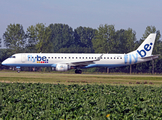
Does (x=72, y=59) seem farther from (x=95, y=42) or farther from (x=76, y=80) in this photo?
(x=95, y=42)

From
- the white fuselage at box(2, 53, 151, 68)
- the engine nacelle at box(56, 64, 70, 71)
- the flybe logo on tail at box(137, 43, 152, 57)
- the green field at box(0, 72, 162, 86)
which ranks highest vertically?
the flybe logo on tail at box(137, 43, 152, 57)

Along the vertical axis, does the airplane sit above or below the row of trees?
below

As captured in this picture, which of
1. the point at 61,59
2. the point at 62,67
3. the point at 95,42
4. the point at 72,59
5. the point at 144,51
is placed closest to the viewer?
the point at 62,67

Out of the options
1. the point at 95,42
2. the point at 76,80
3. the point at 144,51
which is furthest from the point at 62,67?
the point at 95,42

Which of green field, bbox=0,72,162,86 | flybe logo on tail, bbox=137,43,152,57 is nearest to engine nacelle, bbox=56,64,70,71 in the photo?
green field, bbox=0,72,162,86

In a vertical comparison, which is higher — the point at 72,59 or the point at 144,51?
the point at 144,51

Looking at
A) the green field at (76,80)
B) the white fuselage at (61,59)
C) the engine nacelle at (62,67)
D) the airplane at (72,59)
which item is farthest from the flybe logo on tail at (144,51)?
the green field at (76,80)

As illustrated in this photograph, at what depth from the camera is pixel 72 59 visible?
5316cm

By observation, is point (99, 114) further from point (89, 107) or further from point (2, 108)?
point (2, 108)

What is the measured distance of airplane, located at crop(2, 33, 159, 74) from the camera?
51.6 metres

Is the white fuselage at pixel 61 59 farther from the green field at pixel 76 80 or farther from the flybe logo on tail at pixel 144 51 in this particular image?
the green field at pixel 76 80

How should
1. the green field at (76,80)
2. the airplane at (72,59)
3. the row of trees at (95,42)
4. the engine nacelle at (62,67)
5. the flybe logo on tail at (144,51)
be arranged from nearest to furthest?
the green field at (76,80), the engine nacelle at (62,67), the airplane at (72,59), the flybe logo on tail at (144,51), the row of trees at (95,42)

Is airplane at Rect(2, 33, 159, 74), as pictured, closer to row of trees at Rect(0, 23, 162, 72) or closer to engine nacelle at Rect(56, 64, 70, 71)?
engine nacelle at Rect(56, 64, 70, 71)

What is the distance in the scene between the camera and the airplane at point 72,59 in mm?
51625
